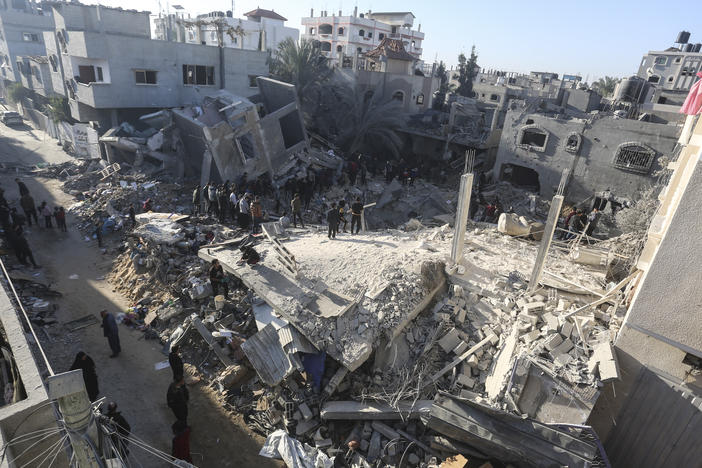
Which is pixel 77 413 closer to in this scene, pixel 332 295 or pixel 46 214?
pixel 332 295

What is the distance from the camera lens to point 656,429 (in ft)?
20.4

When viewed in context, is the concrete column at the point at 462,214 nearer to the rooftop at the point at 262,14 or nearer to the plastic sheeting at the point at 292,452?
the plastic sheeting at the point at 292,452

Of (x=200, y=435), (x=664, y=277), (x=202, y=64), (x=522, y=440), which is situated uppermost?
(x=202, y=64)

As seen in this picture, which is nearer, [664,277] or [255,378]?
[664,277]

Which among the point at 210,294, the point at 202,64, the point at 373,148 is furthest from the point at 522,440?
the point at 202,64

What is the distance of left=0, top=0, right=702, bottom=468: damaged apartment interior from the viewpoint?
5957mm

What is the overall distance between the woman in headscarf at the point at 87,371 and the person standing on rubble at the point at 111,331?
133cm

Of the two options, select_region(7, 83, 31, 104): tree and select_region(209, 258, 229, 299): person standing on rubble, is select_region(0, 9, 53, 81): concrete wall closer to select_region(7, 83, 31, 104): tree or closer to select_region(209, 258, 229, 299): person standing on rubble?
select_region(7, 83, 31, 104): tree

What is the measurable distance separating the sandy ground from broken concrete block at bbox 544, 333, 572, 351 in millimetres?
5190

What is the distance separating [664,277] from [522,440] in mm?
3204

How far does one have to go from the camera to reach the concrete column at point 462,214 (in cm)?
901

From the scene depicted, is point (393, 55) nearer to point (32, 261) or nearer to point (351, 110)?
point (351, 110)

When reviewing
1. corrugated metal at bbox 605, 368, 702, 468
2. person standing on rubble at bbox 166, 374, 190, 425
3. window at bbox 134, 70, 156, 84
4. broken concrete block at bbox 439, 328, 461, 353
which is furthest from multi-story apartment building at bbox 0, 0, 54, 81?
corrugated metal at bbox 605, 368, 702, 468

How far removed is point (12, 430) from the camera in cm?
378
